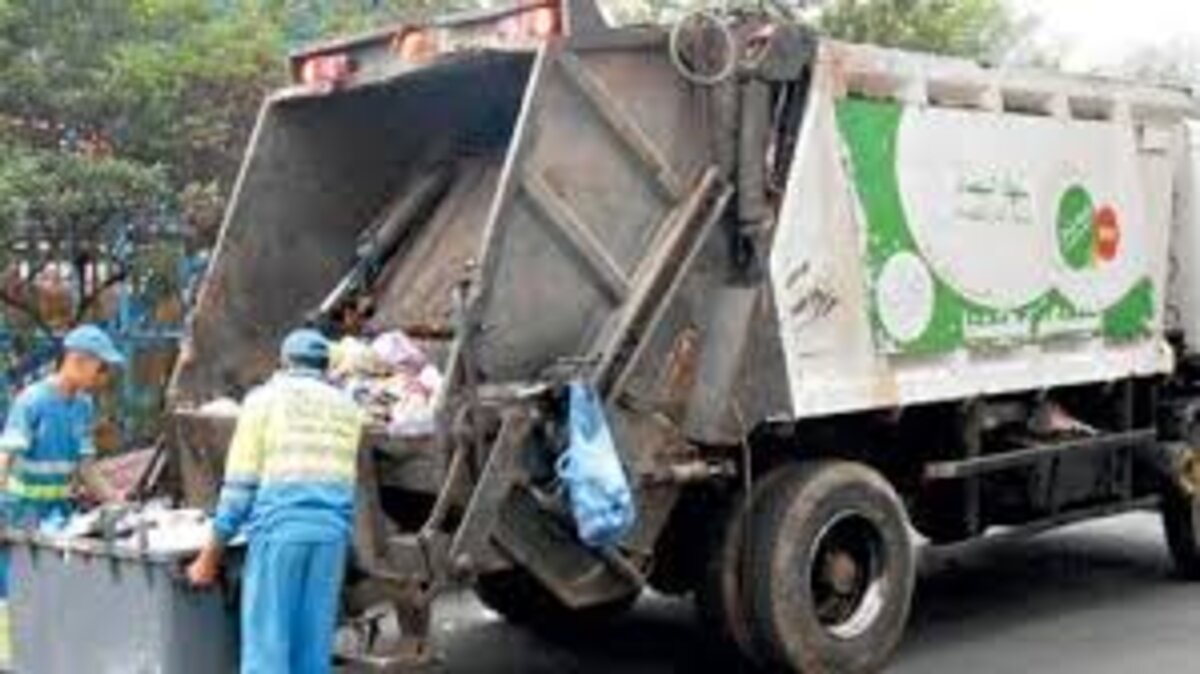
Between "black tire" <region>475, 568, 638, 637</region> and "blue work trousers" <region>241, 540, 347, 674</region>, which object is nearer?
"blue work trousers" <region>241, 540, 347, 674</region>

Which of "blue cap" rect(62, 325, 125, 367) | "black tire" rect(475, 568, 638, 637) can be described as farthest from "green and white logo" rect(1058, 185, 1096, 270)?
"blue cap" rect(62, 325, 125, 367)

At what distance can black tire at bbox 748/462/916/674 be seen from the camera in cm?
730

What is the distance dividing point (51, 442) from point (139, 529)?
1.28 m

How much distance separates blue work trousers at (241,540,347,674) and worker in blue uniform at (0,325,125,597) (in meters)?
1.56

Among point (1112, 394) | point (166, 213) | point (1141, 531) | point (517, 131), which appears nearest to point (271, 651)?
point (517, 131)

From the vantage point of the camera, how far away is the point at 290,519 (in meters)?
6.22

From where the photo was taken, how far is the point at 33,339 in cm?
1190

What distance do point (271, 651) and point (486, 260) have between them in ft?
4.78

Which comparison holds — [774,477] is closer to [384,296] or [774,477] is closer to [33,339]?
[384,296]

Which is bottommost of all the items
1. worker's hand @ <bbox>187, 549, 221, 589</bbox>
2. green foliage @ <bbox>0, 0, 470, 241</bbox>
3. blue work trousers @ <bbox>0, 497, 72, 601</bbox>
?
blue work trousers @ <bbox>0, 497, 72, 601</bbox>

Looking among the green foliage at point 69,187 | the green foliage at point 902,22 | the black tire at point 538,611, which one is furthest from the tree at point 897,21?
the black tire at point 538,611

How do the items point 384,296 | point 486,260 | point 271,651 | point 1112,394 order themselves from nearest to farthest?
point 271,651
point 486,260
point 384,296
point 1112,394

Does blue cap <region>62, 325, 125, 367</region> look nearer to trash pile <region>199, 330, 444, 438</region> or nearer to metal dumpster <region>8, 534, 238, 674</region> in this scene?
trash pile <region>199, 330, 444, 438</region>

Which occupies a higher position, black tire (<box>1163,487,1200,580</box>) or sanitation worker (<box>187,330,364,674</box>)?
sanitation worker (<box>187,330,364,674</box>)
